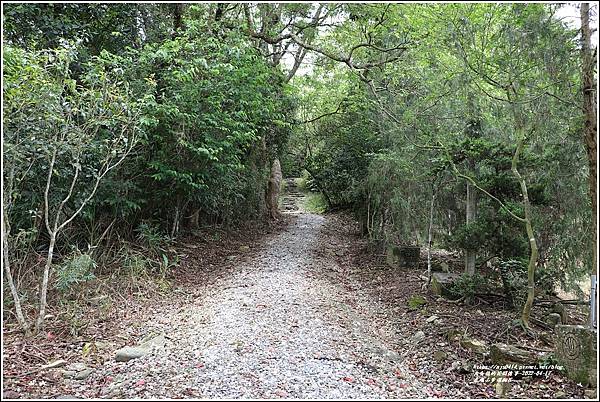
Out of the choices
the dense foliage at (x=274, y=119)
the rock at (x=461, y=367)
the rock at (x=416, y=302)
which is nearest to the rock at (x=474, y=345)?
the rock at (x=461, y=367)

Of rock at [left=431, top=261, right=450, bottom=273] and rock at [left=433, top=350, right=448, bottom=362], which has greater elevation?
rock at [left=431, top=261, right=450, bottom=273]

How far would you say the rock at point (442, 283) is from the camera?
6.48 metres

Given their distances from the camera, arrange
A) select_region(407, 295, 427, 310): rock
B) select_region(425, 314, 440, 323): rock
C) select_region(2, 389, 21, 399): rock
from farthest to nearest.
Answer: select_region(407, 295, 427, 310): rock, select_region(425, 314, 440, 323): rock, select_region(2, 389, 21, 399): rock

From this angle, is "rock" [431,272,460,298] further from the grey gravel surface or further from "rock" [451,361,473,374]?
"rock" [451,361,473,374]

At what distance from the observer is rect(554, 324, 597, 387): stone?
353cm

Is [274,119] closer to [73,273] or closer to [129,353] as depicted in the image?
[73,273]

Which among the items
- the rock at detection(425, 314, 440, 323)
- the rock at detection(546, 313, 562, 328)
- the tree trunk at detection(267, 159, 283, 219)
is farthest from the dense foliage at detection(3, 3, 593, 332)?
→ the tree trunk at detection(267, 159, 283, 219)

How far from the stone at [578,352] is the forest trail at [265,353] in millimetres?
1189

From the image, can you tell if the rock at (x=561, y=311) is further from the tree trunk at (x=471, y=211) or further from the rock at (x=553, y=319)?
the tree trunk at (x=471, y=211)

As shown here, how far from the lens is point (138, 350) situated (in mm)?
4445

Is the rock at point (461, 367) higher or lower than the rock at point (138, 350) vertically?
higher

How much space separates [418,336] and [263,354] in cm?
199

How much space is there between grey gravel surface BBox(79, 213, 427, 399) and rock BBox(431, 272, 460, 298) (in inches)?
45.4

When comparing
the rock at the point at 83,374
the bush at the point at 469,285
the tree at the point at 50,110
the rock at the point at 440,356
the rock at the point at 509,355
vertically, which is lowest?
the rock at the point at 83,374
